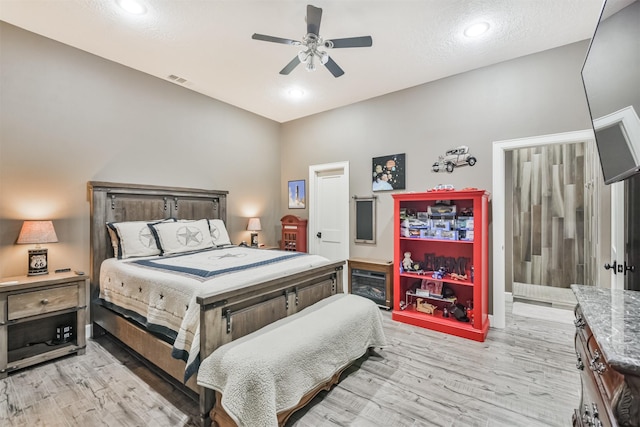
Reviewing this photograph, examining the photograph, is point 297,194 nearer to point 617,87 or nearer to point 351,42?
point 351,42

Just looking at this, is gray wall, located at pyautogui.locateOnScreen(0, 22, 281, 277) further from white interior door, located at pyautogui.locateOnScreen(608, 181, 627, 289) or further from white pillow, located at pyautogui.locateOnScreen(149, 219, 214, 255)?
white interior door, located at pyautogui.locateOnScreen(608, 181, 627, 289)

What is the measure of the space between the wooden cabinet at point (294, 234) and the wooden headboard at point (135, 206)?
1.19m

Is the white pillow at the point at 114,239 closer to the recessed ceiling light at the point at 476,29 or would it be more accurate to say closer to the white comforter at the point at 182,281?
the white comforter at the point at 182,281

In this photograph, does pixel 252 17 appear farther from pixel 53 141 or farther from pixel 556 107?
pixel 556 107

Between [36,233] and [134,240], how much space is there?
789 millimetres

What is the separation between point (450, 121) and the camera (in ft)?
12.3

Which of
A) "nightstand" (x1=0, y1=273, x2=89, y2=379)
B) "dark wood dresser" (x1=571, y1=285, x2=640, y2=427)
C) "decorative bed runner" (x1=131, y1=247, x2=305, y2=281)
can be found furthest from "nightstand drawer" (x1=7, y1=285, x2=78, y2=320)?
"dark wood dresser" (x1=571, y1=285, x2=640, y2=427)

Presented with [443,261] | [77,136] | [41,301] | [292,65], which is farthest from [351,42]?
[41,301]

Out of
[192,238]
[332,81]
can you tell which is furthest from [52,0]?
[332,81]

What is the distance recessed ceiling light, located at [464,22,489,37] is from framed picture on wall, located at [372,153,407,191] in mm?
1619

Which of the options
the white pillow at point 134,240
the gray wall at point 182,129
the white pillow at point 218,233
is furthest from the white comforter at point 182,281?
the gray wall at point 182,129

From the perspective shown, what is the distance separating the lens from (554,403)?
2045mm

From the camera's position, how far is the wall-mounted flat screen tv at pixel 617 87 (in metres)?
1.26

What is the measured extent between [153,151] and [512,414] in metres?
4.60
